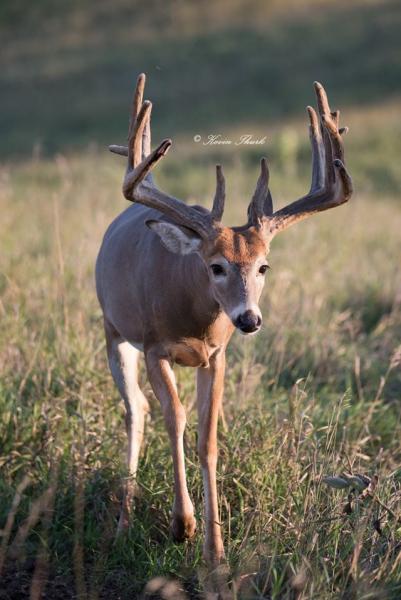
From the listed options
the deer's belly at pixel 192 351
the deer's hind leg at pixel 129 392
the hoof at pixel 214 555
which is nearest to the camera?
the hoof at pixel 214 555

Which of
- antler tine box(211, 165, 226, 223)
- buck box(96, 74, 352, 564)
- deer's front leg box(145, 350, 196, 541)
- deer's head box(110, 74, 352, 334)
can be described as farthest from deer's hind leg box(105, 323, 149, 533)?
antler tine box(211, 165, 226, 223)

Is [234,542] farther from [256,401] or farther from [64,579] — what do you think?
[256,401]

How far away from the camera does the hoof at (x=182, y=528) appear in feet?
16.2

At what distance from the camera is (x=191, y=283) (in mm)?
5270

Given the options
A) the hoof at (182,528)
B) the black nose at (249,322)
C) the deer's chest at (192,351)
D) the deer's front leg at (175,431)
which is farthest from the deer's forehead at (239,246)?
the hoof at (182,528)

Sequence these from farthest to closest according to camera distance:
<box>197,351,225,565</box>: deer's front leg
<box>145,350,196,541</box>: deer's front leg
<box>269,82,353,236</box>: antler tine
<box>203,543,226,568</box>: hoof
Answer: <box>269,82,353,236</box>: antler tine < <box>145,350,196,541</box>: deer's front leg < <box>197,351,225,565</box>: deer's front leg < <box>203,543,226,568</box>: hoof

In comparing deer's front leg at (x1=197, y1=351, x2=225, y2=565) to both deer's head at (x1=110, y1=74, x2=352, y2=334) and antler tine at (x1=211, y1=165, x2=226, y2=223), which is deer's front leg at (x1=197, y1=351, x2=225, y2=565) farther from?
antler tine at (x1=211, y1=165, x2=226, y2=223)

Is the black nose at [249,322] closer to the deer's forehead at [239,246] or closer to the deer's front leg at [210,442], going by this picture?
the deer's forehead at [239,246]

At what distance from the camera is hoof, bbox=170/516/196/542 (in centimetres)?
494

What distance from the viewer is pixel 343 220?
1322 centimetres

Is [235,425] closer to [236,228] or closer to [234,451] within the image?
[234,451]

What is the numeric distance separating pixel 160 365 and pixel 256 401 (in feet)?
3.57

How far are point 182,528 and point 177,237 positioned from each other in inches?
54.1

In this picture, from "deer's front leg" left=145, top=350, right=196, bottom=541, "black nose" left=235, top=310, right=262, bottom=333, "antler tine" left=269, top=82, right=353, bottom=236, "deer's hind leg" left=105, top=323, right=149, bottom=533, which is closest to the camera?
"black nose" left=235, top=310, right=262, bottom=333
